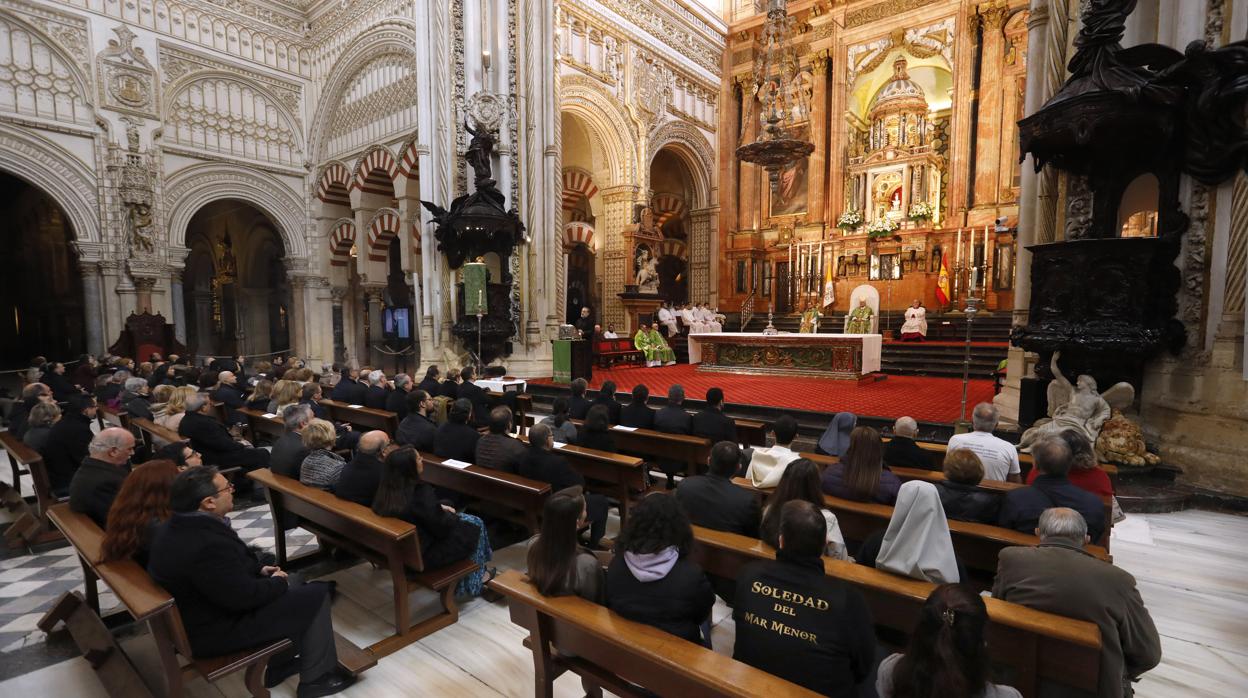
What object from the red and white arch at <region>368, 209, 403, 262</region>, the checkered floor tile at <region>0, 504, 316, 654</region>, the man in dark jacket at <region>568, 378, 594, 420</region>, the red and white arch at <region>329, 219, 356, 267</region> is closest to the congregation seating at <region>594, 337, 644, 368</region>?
the red and white arch at <region>368, 209, 403, 262</region>

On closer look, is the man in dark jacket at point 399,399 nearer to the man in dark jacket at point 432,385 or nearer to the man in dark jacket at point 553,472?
the man in dark jacket at point 432,385

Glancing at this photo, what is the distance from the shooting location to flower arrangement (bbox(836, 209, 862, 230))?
597 inches

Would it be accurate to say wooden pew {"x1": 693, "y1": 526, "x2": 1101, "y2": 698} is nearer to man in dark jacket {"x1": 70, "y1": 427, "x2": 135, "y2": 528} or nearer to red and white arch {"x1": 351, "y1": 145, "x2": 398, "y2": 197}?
man in dark jacket {"x1": 70, "y1": 427, "x2": 135, "y2": 528}

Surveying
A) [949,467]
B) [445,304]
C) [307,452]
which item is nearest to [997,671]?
[949,467]

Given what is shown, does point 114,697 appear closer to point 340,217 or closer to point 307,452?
point 307,452

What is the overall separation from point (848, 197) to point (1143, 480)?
40.3 feet

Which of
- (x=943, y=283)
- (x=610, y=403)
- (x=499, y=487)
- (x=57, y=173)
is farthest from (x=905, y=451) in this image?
(x=57, y=173)

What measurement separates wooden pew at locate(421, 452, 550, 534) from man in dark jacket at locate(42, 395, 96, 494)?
2.84 metres

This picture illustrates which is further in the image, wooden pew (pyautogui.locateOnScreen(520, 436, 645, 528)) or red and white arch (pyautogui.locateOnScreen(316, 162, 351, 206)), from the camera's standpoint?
red and white arch (pyautogui.locateOnScreen(316, 162, 351, 206))

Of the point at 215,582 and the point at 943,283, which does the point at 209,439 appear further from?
the point at 943,283

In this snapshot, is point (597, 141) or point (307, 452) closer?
point (307, 452)

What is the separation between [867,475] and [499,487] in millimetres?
2205

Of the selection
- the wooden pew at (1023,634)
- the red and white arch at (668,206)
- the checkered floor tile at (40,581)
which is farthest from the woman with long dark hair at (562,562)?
the red and white arch at (668,206)

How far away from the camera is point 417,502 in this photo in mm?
2951
